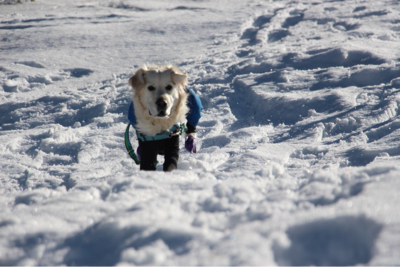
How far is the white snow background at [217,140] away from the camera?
56.1 inches

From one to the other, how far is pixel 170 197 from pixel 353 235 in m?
0.99

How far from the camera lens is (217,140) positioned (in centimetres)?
446

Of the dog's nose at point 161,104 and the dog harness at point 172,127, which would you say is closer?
the dog's nose at point 161,104

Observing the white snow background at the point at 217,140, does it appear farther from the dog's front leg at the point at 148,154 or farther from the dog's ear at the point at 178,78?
the dog's ear at the point at 178,78

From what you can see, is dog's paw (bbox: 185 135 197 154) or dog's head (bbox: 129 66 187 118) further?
dog's paw (bbox: 185 135 197 154)

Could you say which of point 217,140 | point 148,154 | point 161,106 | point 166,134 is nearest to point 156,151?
point 148,154

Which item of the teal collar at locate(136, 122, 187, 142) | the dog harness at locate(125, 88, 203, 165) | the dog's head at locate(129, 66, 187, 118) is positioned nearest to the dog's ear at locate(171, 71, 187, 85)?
the dog's head at locate(129, 66, 187, 118)

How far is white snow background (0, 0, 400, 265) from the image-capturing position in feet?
4.68

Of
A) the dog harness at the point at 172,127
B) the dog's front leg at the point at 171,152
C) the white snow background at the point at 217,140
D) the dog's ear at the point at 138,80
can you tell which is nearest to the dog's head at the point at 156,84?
the dog's ear at the point at 138,80

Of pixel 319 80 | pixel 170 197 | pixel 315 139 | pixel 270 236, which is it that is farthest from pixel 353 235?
pixel 319 80

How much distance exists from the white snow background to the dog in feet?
1.04

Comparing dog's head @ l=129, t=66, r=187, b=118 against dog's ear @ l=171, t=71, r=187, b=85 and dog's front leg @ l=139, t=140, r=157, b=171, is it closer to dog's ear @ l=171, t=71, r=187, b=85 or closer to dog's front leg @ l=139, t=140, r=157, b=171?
dog's ear @ l=171, t=71, r=187, b=85

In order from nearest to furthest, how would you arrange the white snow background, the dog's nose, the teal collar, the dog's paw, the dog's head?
the white snow background, the dog's nose, the dog's head, the teal collar, the dog's paw

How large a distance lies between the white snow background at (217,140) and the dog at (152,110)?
0.32 meters
